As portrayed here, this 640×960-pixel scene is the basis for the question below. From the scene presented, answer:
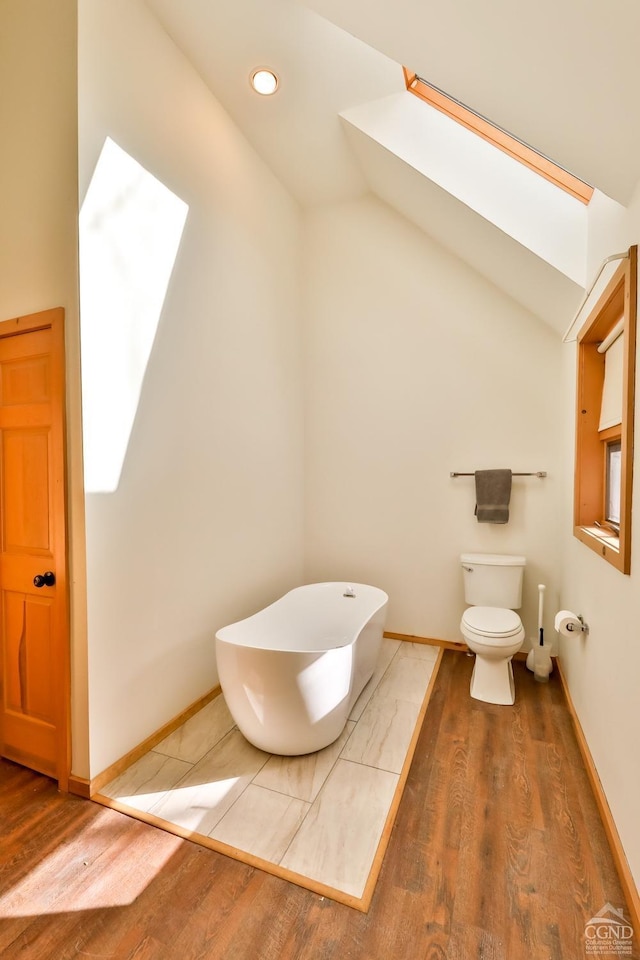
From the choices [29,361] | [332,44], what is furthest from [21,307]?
[332,44]

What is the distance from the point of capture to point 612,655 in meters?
1.64

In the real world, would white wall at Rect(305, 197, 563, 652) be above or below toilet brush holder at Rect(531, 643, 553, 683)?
above

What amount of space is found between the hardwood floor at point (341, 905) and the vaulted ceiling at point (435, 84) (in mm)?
2233

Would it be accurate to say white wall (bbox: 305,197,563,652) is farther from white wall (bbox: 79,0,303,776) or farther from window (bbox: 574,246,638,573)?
window (bbox: 574,246,638,573)

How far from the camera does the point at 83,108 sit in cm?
175

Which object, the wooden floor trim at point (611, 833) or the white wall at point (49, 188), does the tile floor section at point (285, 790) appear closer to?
the white wall at point (49, 188)

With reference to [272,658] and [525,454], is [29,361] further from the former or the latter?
[525,454]

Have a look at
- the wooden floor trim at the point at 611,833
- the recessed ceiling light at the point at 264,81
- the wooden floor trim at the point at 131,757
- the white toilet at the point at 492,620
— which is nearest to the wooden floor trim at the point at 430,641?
the white toilet at the point at 492,620

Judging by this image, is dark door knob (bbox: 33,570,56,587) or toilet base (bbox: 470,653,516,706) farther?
toilet base (bbox: 470,653,516,706)

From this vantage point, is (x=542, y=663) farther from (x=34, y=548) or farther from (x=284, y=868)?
(x=34, y=548)

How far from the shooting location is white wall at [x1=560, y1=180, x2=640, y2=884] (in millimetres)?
1391

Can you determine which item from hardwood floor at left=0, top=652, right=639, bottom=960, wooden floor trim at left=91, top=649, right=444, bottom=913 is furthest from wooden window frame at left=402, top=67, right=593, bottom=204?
wooden floor trim at left=91, top=649, right=444, bottom=913

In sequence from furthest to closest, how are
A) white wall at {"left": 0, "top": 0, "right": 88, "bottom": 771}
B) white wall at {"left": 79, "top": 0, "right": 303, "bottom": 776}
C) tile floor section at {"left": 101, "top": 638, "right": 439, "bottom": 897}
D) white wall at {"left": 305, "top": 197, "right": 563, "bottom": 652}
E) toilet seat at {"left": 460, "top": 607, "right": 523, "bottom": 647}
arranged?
white wall at {"left": 305, "top": 197, "right": 563, "bottom": 652}
toilet seat at {"left": 460, "top": 607, "right": 523, "bottom": 647}
white wall at {"left": 79, "top": 0, "right": 303, "bottom": 776}
white wall at {"left": 0, "top": 0, "right": 88, "bottom": 771}
tile floor section at {"left": 101, "top": 638, "right": 439, "bottom": 897}

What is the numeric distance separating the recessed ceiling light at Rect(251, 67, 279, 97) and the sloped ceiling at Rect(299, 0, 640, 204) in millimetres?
949
